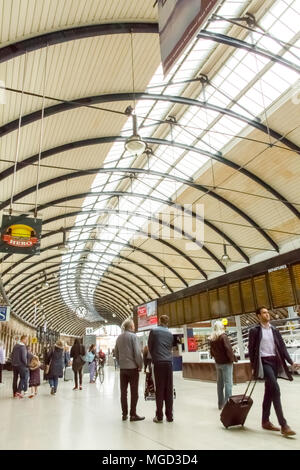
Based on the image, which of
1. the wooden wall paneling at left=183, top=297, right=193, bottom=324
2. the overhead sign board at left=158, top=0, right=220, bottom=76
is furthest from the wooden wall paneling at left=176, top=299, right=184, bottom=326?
the overhead sign board at left=158, top=0, right=220, bottom=76

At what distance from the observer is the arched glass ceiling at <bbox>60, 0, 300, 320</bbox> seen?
984cm

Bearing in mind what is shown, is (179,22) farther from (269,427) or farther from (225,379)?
(225,379)

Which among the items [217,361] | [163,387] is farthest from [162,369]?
[217,361]

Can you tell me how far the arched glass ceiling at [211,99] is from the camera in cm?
984

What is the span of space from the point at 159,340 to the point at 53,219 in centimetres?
1647

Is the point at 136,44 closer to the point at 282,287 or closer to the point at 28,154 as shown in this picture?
the point at 28,154

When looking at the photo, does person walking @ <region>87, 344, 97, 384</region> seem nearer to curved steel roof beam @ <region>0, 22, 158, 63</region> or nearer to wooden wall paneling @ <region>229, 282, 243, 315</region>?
wooden wall paneling @ <region>229, 282, 243, 315</region>

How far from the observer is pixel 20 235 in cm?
784

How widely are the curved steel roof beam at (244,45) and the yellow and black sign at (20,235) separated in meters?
6.67

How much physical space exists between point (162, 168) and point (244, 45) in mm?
8260

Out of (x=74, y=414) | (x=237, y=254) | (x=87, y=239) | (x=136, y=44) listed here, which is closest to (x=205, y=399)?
(x=74, y=414)

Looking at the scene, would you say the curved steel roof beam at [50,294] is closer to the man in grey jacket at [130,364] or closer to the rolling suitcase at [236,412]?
the man in grey jacket at [130,364]

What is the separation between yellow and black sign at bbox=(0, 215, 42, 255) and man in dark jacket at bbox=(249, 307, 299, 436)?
531 centimetres

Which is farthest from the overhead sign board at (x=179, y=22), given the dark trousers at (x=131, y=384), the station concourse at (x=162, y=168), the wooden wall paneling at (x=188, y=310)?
the wooden wall paneling at (x=188, y=310)
